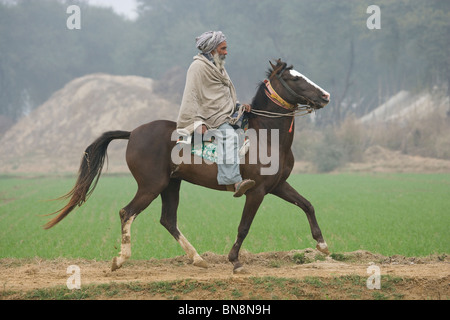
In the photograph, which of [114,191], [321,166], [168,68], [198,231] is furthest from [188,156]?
[168,68]

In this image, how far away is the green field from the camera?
10719 millimetres

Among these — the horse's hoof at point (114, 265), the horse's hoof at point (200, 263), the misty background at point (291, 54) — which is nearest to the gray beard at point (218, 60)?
the horse's hoof at point (200, 263)

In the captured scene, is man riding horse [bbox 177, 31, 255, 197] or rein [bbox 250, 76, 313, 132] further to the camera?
rein [bbox 250, 76, 313, 132]

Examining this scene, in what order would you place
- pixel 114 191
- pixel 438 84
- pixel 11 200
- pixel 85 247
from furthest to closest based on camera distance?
pixel 438 84
pixel 114 191
pixel 11 200
pixel 85 247

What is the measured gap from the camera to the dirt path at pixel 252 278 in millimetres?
6164

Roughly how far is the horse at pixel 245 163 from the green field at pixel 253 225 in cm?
144

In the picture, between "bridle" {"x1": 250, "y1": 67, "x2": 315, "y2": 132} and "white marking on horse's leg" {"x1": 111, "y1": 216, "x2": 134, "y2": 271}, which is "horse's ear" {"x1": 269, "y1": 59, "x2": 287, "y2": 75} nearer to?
"bridle" {"x1": 250, "y1": 67, "x2": 315, "y2": 132}

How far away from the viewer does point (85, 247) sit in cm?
1129

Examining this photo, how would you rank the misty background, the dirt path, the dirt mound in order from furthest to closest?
1. the dirt mound
2. the misty background
3. the dirt path

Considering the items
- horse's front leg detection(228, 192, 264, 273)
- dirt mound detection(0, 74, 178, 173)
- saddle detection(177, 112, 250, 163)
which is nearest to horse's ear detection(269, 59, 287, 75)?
saddle detection(177, 112, 250, 163)

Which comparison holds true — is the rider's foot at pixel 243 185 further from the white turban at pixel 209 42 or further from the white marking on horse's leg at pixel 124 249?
the white turban at pixel 209 42

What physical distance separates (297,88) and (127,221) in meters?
2.79
